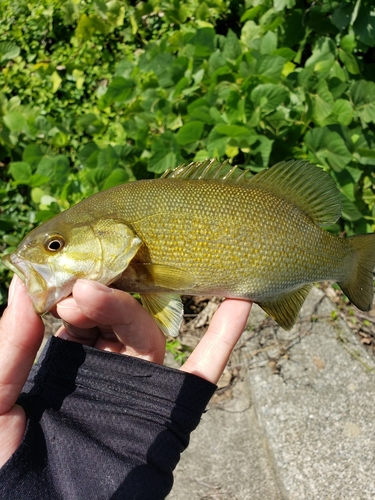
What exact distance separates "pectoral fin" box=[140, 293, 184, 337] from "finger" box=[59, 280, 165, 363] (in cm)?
5

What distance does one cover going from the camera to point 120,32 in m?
4.58

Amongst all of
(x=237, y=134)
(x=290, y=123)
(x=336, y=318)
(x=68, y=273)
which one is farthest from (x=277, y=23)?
(x=68, y=273)

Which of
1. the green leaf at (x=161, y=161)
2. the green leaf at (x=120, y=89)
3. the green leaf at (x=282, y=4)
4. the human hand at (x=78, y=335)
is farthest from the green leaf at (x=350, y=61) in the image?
the human hand at (x=78, y=335)

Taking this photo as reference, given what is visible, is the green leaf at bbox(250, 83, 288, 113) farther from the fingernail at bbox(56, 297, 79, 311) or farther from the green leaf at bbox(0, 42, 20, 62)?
the green leaf at bbox(0, 42, 20, 62)

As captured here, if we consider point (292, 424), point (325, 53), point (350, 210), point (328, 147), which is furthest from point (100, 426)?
point (325, 53)

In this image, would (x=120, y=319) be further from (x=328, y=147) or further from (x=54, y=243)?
(x=328, y=147)

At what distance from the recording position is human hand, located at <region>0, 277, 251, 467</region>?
158 centimetres

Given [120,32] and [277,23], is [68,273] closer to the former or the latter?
[277,23]

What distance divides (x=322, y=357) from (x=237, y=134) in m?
1.59

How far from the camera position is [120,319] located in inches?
67.6

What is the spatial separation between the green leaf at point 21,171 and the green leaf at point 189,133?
1207 millimetres

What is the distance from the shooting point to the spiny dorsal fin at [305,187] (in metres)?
2.12

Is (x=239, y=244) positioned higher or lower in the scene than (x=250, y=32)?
lower

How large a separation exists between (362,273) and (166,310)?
40.2 inches
